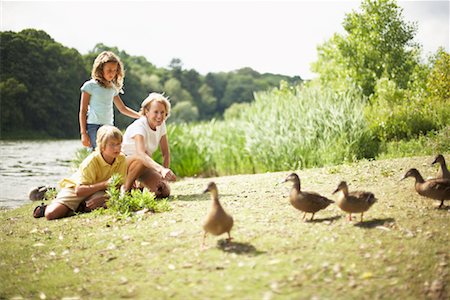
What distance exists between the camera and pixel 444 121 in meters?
11.2

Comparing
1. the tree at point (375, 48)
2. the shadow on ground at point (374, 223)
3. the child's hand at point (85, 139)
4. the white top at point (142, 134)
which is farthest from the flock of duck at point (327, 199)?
the tree at point (375, 48)

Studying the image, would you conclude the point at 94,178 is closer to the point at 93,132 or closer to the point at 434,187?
the point at 93,132

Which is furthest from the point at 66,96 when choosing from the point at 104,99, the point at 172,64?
the point at 172,64

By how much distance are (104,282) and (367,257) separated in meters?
2.41

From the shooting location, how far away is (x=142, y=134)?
7.07 meters

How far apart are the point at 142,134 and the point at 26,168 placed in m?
Result: 9.56

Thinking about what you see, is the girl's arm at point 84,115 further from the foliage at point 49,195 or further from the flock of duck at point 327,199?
the flock of duck at point 327,199

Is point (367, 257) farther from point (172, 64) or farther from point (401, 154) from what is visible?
point (172, 64)

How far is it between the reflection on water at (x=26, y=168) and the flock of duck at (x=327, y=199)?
7352 millimetres

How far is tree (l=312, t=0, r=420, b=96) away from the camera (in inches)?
632

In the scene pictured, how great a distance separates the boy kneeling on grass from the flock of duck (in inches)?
106

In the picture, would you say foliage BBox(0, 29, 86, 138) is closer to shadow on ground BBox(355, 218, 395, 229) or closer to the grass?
the grass

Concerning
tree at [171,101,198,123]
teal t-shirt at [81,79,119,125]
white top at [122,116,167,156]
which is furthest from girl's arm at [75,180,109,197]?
tree at [171,101,198,123]

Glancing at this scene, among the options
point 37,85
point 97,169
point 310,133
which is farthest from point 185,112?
point 97,169
